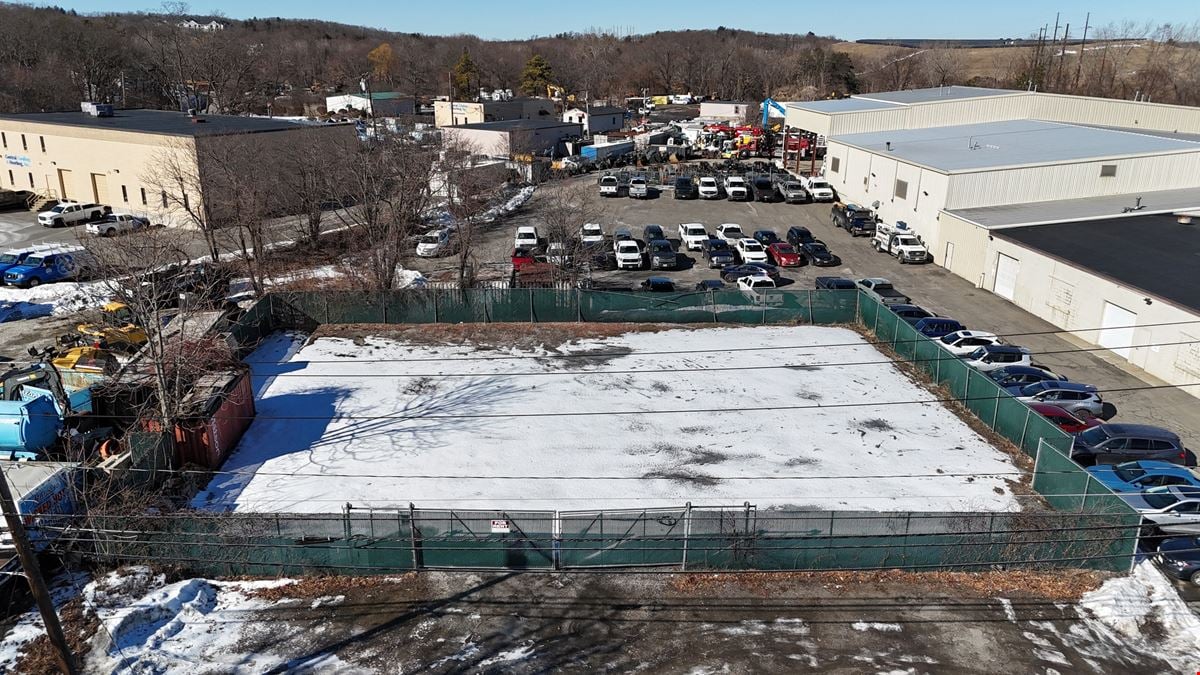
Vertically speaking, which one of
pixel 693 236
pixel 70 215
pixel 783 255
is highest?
pixel 70 215

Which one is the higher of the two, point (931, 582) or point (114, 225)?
point (114, 225)

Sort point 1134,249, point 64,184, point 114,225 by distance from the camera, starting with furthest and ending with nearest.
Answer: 1. point 64,184
2. point 114,225
3. point 1134,249

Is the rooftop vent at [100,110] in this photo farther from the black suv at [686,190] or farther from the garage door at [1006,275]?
the garage door at [1006,275]

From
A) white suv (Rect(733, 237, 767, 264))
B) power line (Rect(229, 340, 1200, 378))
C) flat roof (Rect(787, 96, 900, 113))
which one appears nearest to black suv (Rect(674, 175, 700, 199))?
flat roof (Rect(787, 96, 900, 113))

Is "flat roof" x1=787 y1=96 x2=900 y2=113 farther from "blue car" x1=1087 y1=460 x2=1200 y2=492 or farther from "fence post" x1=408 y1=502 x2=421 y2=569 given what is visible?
"fence post" x1=408 y1=502 x2=421 y2=569

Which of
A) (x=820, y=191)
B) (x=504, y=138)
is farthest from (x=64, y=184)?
(x=820, y=191)

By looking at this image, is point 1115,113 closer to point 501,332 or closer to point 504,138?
point 504,138
